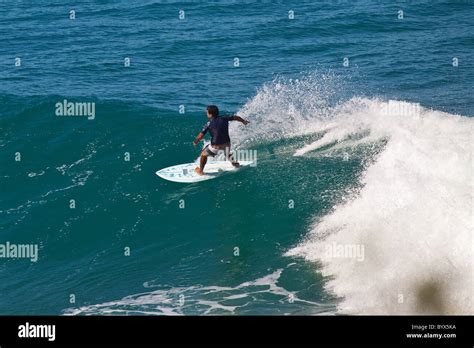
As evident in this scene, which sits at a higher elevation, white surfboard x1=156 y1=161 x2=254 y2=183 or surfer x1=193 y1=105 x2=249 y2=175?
surfer x1=193 y1=105 x2=249 y2=175

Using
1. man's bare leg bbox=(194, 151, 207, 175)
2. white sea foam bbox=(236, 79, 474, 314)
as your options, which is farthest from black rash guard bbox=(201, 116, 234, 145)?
white sea foam bbox=(236, 79, 474, 314)

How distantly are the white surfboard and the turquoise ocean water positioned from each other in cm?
27

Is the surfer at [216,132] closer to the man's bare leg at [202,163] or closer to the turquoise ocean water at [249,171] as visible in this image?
the man's bare leg at [202,163]

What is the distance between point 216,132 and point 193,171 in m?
1.63

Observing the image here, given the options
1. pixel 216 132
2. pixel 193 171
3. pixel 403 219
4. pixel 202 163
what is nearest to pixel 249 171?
pixel 202 163

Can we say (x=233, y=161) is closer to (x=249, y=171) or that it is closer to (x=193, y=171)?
(x=249, y=171)

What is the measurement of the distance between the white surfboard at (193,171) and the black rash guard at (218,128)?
111cm

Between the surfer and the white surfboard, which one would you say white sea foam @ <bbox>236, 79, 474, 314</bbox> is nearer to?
the white surfboard

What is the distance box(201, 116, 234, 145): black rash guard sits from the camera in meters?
19.7

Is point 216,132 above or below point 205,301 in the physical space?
above

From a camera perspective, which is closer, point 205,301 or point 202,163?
point 205,301

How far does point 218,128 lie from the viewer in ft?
64.8

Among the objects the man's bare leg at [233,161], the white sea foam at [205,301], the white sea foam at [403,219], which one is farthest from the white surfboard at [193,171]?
the white sea foam at [205,301]
